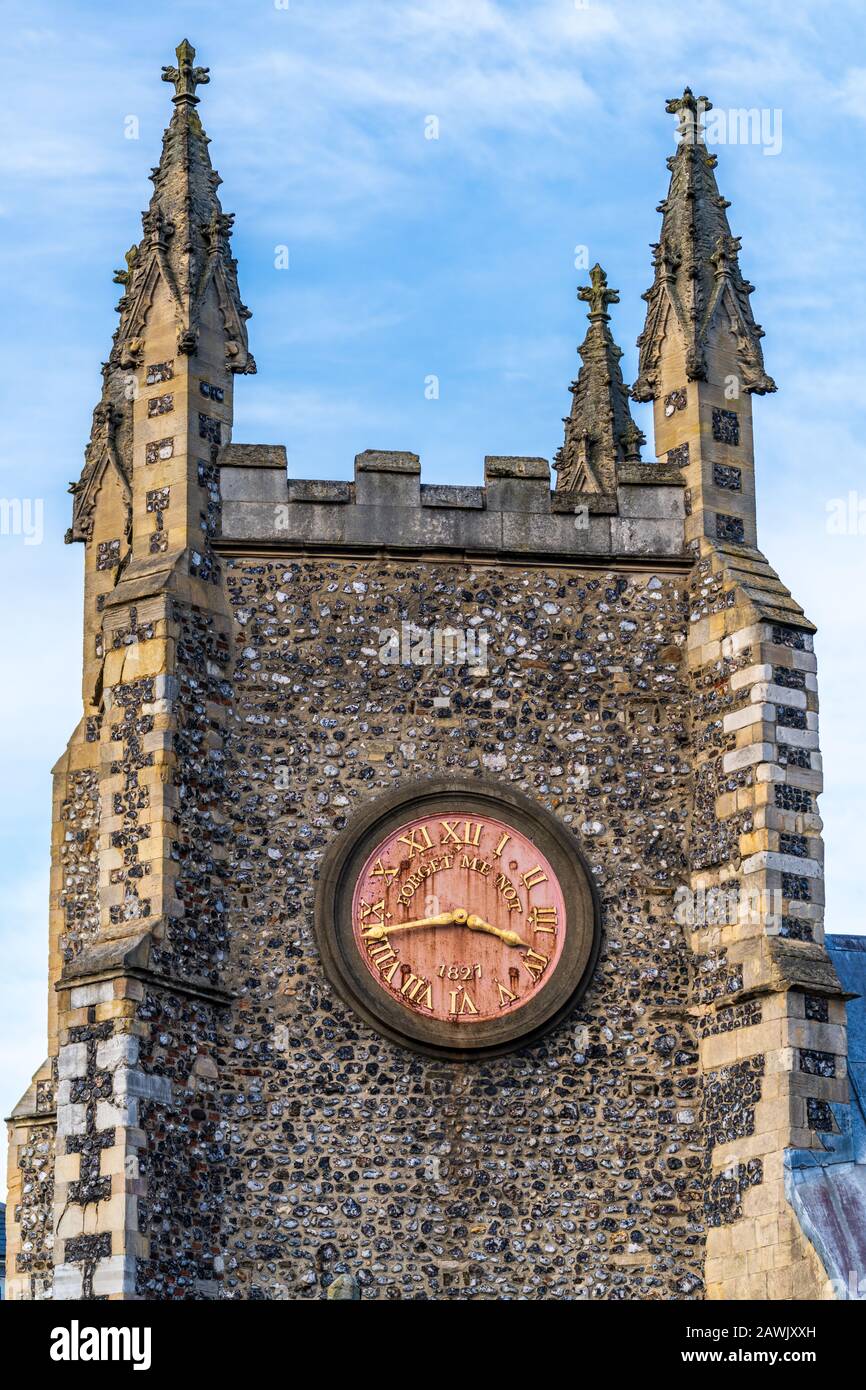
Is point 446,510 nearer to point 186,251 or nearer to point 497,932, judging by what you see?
point 186,251

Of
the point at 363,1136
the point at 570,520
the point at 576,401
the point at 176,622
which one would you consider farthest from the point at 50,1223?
the point at 576,401

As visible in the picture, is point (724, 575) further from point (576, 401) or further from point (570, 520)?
point (576, 401)

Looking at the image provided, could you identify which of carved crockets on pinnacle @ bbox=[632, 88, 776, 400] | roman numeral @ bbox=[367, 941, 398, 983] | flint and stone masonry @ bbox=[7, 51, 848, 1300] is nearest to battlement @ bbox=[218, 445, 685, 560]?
flint and stone masonry @ bbox=[7, 51, 848, 1300]

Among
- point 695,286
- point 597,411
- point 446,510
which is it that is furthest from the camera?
point 597,411

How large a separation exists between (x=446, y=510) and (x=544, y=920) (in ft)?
13.2

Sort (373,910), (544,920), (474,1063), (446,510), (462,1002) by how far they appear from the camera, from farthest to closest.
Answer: (446,510), (544,920), (373,910), (462,1002), (474,1063)

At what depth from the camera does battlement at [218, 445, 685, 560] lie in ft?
90.6

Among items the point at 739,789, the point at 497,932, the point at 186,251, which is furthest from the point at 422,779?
the point at 186,251

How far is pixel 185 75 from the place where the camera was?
28.8 m

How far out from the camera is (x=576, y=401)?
1344 inches

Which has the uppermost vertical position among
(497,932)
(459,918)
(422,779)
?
(422,779)

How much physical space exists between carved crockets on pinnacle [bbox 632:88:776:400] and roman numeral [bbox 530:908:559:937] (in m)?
5.26
